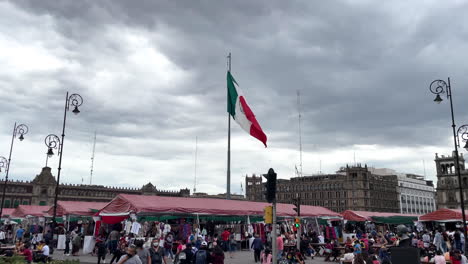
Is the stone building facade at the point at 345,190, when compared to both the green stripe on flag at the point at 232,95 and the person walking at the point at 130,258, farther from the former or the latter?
the person walking at the point at 130,258

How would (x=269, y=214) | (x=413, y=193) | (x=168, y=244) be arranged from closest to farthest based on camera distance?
(x=269, y=214)
(x=168, y=244)
(x=413, y=193)

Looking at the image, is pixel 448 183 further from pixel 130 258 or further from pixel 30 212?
pixel 130 258

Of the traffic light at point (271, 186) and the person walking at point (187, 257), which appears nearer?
the traffic light at point (271, 186)

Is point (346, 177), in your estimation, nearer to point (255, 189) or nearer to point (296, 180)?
point (296, 180)

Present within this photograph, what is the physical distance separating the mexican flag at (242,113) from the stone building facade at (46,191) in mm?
91016

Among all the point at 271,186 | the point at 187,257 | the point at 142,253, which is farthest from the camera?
the point at 187,257

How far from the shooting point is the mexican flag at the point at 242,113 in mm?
16812

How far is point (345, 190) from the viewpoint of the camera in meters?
120

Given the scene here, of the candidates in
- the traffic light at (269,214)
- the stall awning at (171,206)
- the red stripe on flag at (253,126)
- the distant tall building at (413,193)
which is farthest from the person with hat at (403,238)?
the distant tall building at (413,193)

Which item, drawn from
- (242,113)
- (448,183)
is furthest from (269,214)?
(448,183)

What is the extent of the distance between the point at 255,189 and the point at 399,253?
13235 centimetres

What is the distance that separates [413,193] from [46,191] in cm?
13157

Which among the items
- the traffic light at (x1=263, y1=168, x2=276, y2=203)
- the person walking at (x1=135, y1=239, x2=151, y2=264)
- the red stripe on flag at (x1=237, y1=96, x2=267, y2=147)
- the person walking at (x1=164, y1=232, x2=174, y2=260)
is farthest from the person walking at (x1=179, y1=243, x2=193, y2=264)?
the person walking at (x1=164, y1=232, x2=174, y2=260)

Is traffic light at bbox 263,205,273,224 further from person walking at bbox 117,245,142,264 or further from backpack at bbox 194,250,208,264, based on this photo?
backpack at bbox 194,250,208,264
